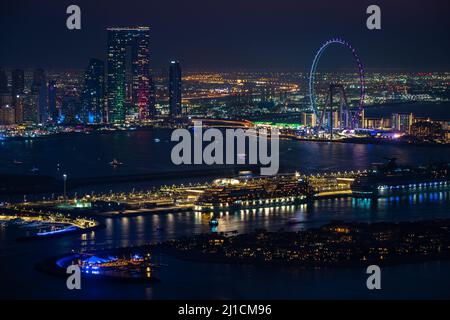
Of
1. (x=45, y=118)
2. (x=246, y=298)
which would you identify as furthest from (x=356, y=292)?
(x=45, y=118)

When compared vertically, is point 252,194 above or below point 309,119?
above

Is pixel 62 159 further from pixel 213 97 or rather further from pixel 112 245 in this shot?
pixel 213 97

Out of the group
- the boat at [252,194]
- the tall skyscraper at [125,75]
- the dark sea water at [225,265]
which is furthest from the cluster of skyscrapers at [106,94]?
the boat at [252,194]

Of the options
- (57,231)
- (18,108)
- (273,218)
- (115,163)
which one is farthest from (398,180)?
(18,108)

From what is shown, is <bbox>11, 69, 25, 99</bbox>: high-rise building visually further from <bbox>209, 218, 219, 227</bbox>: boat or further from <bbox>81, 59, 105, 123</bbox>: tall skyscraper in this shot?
<bbox>209, 218, 219, 227</bbox>: boat

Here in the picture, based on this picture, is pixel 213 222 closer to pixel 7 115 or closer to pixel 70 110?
pixel 7 115

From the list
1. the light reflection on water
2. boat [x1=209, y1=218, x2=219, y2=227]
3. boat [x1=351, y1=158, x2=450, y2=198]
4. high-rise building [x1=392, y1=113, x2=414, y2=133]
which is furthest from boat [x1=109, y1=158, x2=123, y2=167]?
high-rise building [x1=392, y1=113, x2=414, y2=133]

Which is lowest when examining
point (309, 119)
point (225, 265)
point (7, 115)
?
point (309, 119)

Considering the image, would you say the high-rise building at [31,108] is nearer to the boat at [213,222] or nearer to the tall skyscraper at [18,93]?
the tall skyscraper at [18,93]
